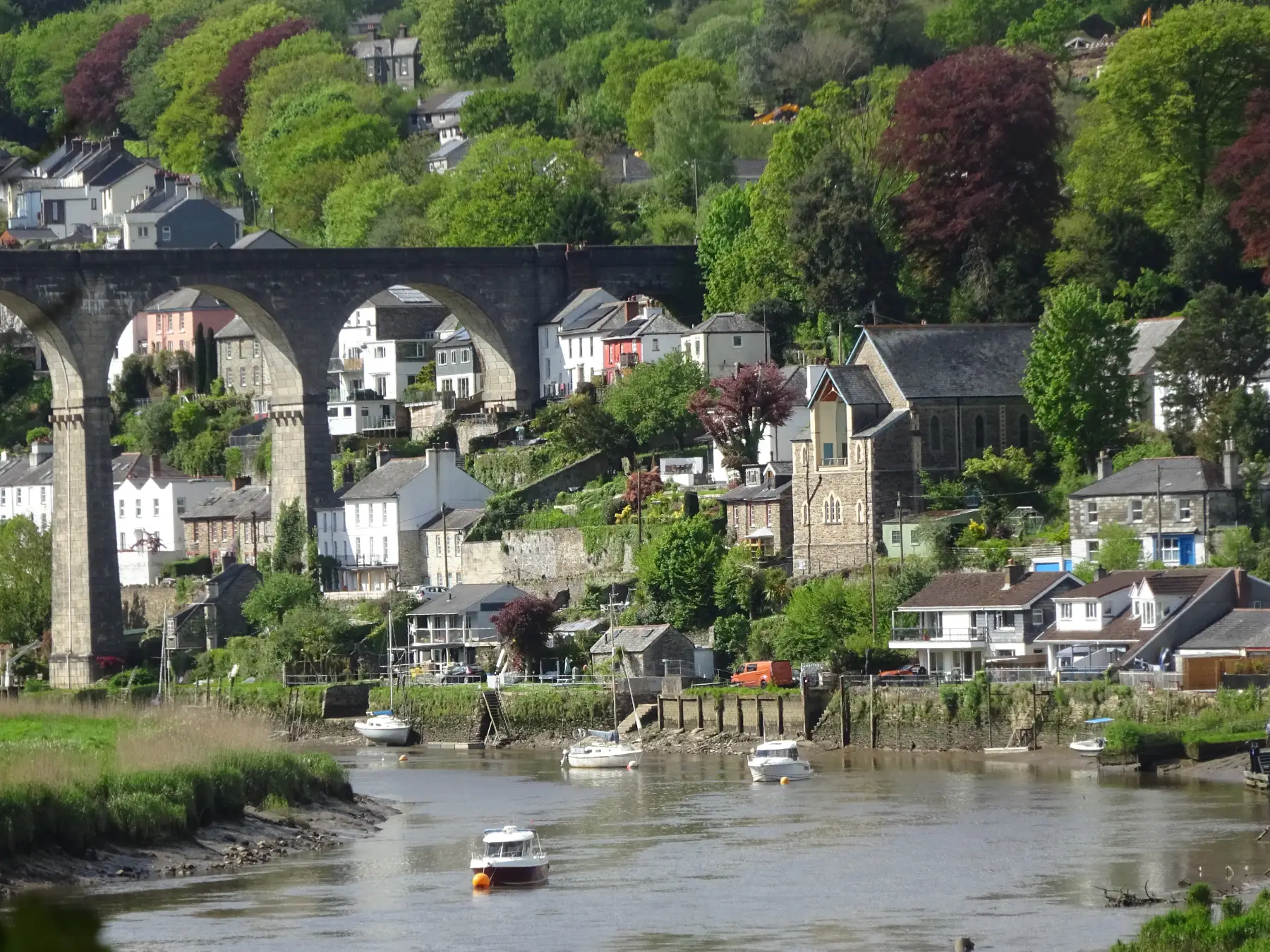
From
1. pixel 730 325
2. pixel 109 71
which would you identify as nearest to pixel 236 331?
pixel 730 325

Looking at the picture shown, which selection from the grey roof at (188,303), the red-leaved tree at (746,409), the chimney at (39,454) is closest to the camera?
the red-leaved tree at (746,409)

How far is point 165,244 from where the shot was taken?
5108 inches

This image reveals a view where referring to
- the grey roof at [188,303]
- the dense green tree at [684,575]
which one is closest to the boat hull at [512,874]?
the dense green tree at [684,575]

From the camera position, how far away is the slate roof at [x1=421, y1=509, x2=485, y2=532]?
273 feet

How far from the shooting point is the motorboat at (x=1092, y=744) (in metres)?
53.6

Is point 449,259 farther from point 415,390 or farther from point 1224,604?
point 1224,604

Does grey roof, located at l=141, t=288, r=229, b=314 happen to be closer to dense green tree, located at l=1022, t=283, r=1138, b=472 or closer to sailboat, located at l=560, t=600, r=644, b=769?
dense green tree, located at l=1022, t=283, r=1138, b=472

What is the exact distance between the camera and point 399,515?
84.6 m

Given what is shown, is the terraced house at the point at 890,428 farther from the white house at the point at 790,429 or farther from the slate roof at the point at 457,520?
the slate roof at the point at 457,520

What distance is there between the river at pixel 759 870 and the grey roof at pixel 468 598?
20432mm

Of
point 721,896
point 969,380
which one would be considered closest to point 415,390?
point 969,380

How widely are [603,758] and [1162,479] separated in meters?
16.7

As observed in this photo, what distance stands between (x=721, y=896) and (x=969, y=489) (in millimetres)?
36967

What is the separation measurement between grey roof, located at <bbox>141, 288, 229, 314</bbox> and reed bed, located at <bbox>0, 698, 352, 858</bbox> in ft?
208
